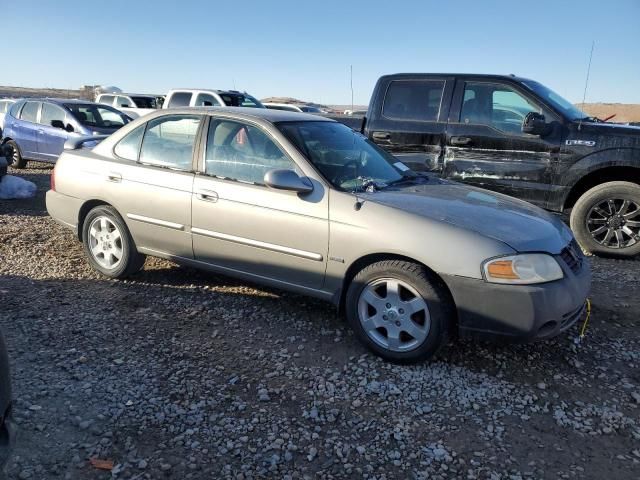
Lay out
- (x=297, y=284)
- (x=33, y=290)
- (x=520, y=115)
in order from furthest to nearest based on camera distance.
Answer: (x=520, y=115), (x=33, y=290), (x=297, y=284)

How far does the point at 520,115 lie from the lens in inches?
244

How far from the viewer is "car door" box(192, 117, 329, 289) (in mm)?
3729

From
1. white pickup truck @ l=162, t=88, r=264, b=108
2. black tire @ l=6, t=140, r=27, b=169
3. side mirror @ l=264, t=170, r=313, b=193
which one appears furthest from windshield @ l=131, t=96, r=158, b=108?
side mirror @ l=264, t=170, r=313, b=193

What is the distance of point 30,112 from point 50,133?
896mm

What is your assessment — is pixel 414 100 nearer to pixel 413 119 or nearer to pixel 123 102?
pixel 413 119

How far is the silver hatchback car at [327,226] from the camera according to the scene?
3250 mm

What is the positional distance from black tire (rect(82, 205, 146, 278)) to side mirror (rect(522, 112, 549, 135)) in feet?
14.1

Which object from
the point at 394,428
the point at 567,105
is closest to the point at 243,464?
the point at 394,428

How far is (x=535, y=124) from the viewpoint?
19.2 feet

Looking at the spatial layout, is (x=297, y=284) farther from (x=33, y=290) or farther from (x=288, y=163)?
(x=33, y=290)

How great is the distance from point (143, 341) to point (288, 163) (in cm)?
163

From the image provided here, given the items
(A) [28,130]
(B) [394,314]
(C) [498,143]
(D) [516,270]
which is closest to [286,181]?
(B) [394,314]

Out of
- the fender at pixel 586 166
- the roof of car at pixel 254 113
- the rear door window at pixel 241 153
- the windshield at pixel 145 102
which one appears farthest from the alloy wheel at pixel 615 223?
the windshield at pixel 145 102

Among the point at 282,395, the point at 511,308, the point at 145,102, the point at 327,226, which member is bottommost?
the point at 282,395
